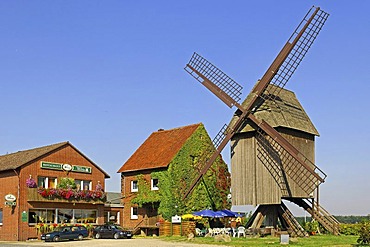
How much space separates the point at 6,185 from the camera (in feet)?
149

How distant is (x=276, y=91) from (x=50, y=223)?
71.0 feet

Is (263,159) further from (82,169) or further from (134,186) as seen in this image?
(82,169)

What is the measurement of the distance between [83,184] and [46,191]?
562 cm

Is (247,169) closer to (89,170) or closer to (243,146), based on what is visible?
(243,146)

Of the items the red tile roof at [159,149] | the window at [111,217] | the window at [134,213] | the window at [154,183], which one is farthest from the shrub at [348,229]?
the window at [111,217]

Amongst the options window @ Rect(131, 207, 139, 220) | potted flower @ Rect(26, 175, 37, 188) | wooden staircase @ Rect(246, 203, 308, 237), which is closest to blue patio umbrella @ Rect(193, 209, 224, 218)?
wooden staircase @ Rect(246, 203, 308, 237)

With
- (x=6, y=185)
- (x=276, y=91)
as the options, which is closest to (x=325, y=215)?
(x=276, y=91)

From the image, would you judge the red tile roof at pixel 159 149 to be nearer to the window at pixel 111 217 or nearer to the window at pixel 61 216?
the window at pixel 111 217

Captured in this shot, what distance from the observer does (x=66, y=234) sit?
42469mm

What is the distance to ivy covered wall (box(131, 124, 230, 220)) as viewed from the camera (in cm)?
4788

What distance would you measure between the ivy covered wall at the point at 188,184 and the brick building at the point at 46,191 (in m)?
4.32

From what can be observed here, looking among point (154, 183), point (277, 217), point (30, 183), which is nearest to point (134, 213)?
point (154, 183)

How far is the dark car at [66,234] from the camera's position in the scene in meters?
41.6

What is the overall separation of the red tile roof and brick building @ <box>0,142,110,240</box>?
3375mm
